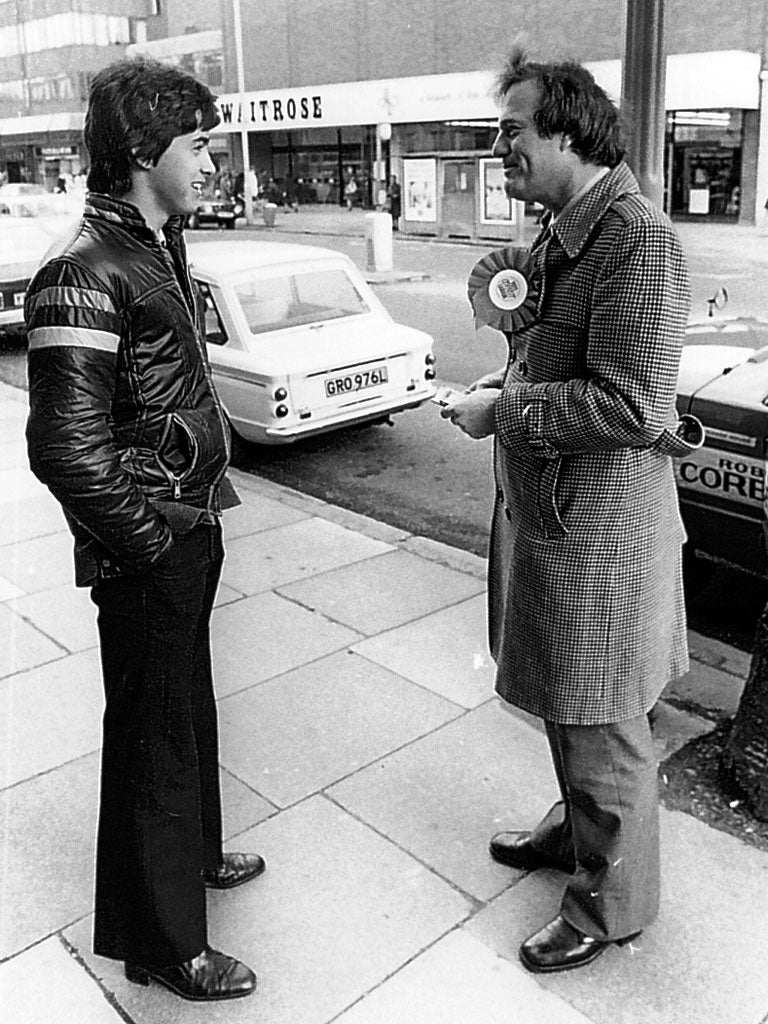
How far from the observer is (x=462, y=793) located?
3.36 metres

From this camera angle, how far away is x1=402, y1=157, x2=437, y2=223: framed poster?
89.2 feet

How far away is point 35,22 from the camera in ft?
157

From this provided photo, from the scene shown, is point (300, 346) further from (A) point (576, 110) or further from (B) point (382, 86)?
(B) point (382, 86)

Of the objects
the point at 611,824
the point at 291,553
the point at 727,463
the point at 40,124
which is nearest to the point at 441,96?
the point at 40,124

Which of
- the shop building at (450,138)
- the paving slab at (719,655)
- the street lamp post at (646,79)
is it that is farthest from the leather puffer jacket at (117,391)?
the shop building at (450,138)

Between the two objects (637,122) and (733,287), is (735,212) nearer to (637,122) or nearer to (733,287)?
(733,287)

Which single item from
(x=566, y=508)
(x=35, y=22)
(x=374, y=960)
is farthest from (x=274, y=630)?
(x=35, y=22)

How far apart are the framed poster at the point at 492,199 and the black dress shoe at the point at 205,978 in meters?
23.9

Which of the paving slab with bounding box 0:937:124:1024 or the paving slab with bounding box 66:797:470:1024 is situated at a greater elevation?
the paving slab with bounding box 66:797:470:1024

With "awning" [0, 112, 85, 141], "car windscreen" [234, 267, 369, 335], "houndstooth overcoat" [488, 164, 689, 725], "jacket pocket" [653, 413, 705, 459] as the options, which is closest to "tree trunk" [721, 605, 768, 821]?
"houndstooth overcoat" [488, 164, 689, 725]

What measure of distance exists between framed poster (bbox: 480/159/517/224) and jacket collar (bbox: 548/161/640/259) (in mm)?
23476

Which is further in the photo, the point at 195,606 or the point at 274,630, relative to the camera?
the point at 274,630

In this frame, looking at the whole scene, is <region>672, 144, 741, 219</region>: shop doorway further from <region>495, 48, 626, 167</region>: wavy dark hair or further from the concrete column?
<region>495, 48, 626, 167</region>: wavy dark hair

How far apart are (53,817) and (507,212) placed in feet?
77.5
